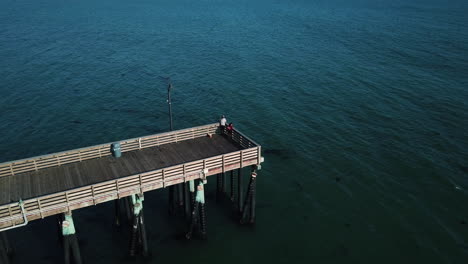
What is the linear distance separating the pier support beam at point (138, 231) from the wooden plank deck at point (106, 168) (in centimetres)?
184

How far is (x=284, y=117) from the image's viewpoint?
5116 centimetres

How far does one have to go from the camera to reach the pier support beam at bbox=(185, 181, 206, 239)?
2730cm

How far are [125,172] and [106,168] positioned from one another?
147 centimetres

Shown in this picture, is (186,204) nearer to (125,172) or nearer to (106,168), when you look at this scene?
(125,172)

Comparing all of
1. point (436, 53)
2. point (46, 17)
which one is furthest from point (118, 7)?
point (436, 53)

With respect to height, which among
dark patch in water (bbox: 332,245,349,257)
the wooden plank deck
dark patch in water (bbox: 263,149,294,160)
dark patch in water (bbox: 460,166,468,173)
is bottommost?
dark patch in water (bbox: 332,245,349,257)

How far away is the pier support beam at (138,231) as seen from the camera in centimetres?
2477

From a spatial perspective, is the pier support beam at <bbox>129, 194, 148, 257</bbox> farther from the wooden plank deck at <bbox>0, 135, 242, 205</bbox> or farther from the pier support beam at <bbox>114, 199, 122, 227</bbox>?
the pier support beam at <bbox>114, 199, 122, 227</bbox>

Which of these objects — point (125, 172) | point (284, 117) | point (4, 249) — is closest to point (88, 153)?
point (125, 172)

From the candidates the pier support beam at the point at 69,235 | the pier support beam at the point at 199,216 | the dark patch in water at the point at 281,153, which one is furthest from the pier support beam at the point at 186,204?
the dark patch in water at the point at 281,153

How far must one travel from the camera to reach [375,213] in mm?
32906

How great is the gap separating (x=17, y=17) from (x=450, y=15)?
434ft

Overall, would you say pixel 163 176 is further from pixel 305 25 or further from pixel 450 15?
pixel 450 15

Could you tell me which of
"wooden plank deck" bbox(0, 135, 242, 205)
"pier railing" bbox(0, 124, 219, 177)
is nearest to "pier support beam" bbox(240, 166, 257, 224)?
"wooden plank deck" bbox(0, 135, 242, 205)
